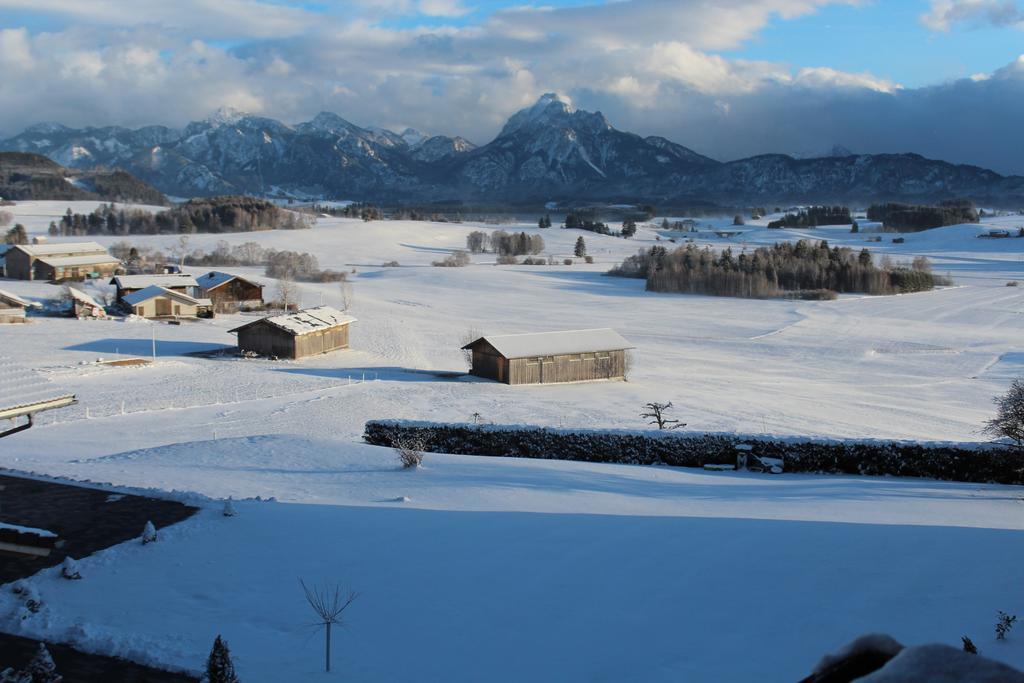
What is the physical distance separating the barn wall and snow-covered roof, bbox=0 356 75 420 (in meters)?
25.7

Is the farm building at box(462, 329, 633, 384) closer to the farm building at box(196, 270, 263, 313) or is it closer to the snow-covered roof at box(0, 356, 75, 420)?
the snow-covered roof at box(0, 356, 75, 420)

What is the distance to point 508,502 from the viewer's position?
1377cm

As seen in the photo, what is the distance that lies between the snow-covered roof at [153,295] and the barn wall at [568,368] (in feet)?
91.7

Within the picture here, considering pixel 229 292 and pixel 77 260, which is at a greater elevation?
pixel 77 260

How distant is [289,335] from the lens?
42562mm

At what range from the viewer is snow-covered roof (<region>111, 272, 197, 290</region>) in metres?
58.2

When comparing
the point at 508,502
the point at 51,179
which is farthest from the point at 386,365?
the point at 51,179

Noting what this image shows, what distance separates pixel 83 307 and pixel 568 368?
3175 cm

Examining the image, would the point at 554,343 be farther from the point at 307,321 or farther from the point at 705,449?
the point at 705,449

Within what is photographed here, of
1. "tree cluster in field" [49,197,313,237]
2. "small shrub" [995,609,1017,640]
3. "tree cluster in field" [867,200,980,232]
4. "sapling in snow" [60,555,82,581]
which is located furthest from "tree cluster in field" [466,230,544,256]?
"small shrub" [995,609,1017,640]

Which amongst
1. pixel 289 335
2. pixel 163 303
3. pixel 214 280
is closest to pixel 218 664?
pixel 289 335

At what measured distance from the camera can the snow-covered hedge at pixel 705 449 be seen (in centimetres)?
1828

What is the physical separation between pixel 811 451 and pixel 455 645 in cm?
1224

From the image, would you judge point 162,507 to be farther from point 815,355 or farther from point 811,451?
point 815,355
